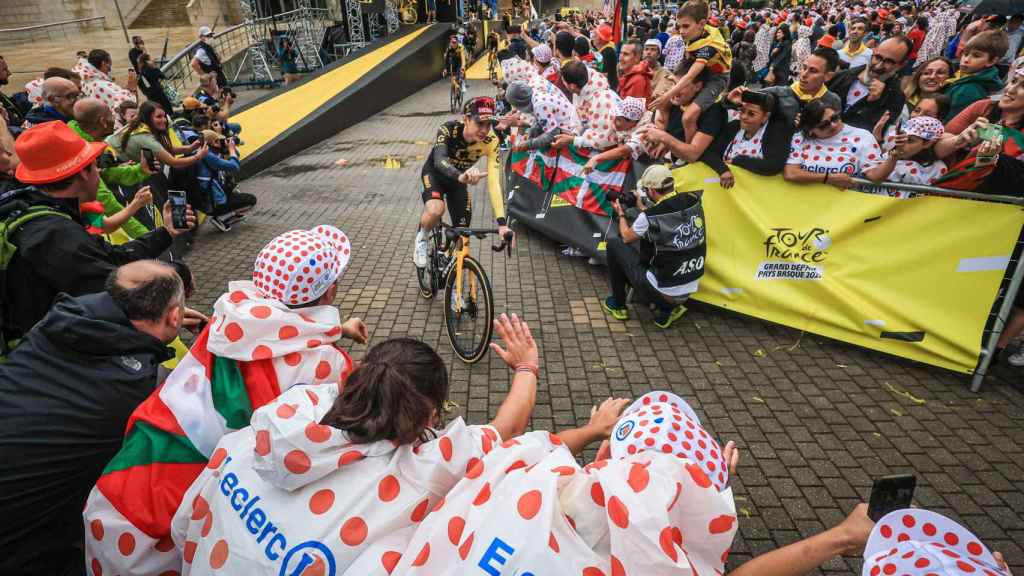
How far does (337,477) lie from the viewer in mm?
1468

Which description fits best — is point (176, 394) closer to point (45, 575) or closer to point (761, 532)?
point (45, 575)

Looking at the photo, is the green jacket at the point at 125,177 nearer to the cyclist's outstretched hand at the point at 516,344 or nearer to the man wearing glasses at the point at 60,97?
the man wearing glasses at the point at 60,97

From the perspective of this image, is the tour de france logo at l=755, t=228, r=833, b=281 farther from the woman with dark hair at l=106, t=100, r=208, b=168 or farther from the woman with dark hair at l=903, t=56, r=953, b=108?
the woman with dark hair at l=106, t=100, r=208, b=168

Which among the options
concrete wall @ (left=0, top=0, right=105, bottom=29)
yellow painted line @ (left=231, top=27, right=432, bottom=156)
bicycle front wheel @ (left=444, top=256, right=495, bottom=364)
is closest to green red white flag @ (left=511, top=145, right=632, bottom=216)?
bicycle front wheel @ (left=444, top=256, right=495, bottom=364)

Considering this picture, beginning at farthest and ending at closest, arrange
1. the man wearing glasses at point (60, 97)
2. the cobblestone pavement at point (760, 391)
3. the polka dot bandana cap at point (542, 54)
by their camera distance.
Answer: the polka dot bandana cap at point (542, 54), the man wearing glasses at point (60, 97), the cobblestone pavement at point (760, 391)

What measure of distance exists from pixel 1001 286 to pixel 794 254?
1.37 metres

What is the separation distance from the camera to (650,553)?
1173 millimetres

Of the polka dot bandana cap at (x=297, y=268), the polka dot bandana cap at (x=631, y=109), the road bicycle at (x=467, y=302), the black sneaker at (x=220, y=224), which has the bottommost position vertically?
the black sneaker at (x=220, y=224)

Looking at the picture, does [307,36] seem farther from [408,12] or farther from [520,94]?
Answer: [520,94]

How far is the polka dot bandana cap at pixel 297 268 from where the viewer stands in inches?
89.0

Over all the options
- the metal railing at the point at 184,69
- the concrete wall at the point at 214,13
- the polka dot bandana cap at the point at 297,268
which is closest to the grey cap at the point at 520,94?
the polka dot bandana cap at the point at 297,268

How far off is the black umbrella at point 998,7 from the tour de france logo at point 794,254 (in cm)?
494

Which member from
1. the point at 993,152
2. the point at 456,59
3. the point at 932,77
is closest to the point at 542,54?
the point at 932,77

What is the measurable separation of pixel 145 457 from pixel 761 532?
2.98 m
